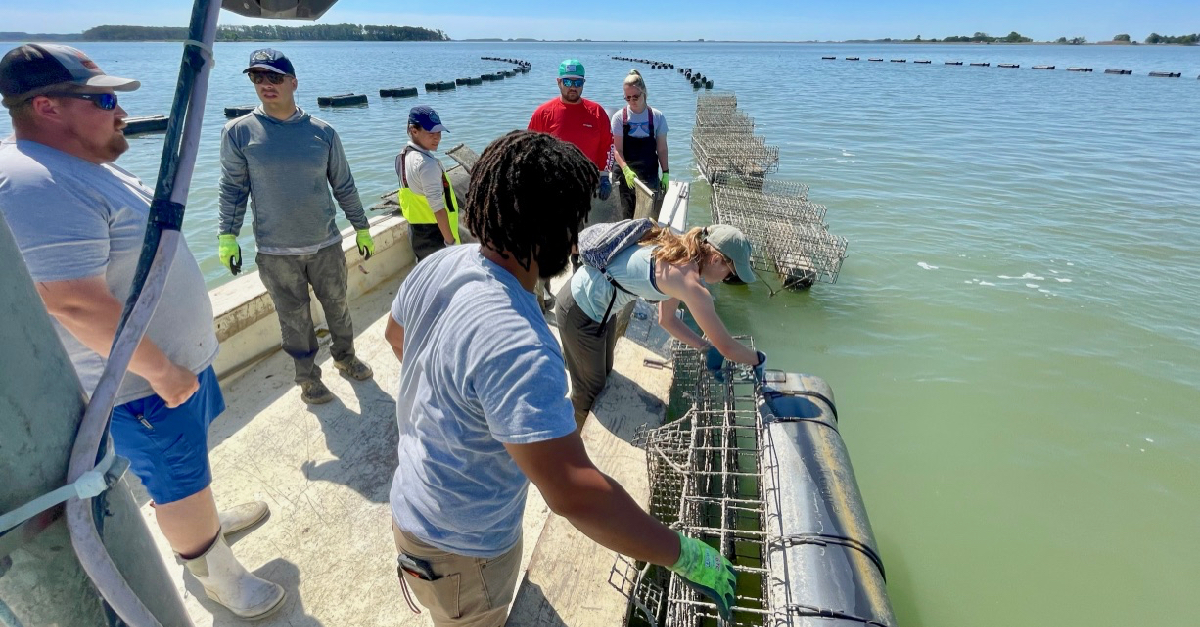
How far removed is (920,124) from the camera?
20.1 m

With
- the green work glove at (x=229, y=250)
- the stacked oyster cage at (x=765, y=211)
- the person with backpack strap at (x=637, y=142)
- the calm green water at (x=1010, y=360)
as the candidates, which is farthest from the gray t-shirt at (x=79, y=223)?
the stacked oyster cage at (x=765, y=211)

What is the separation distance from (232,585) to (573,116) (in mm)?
3933

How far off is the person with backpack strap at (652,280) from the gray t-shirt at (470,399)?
4.38 ft

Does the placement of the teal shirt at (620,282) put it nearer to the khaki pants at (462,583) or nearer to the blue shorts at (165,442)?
the khaki pants at (462,583)

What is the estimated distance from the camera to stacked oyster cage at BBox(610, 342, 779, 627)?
216 cm

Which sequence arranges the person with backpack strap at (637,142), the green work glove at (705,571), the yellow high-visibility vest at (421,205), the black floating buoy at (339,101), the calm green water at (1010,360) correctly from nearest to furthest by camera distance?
1. the green work glove at (705,571)
2. the calm green water at (1010,360)
3. the yellow high-visibility vest at (421,205)
4. the person with backpack strap at (637,142)
5. the black floating buoy at (339,101)

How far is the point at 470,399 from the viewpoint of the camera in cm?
116

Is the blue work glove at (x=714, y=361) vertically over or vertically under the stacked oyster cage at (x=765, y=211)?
over

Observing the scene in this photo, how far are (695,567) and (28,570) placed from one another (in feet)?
4.03

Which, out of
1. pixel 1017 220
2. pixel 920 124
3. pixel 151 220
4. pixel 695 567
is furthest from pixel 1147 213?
pixel 151 220

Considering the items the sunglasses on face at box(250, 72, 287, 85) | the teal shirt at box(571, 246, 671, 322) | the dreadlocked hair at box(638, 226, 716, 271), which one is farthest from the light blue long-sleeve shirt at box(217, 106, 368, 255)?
the dreadlocked hair at box(638, 226, 716, 271)

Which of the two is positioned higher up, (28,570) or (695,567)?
(28,570)

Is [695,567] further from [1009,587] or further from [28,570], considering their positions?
[1009,587]

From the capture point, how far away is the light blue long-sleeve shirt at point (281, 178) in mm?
3002
